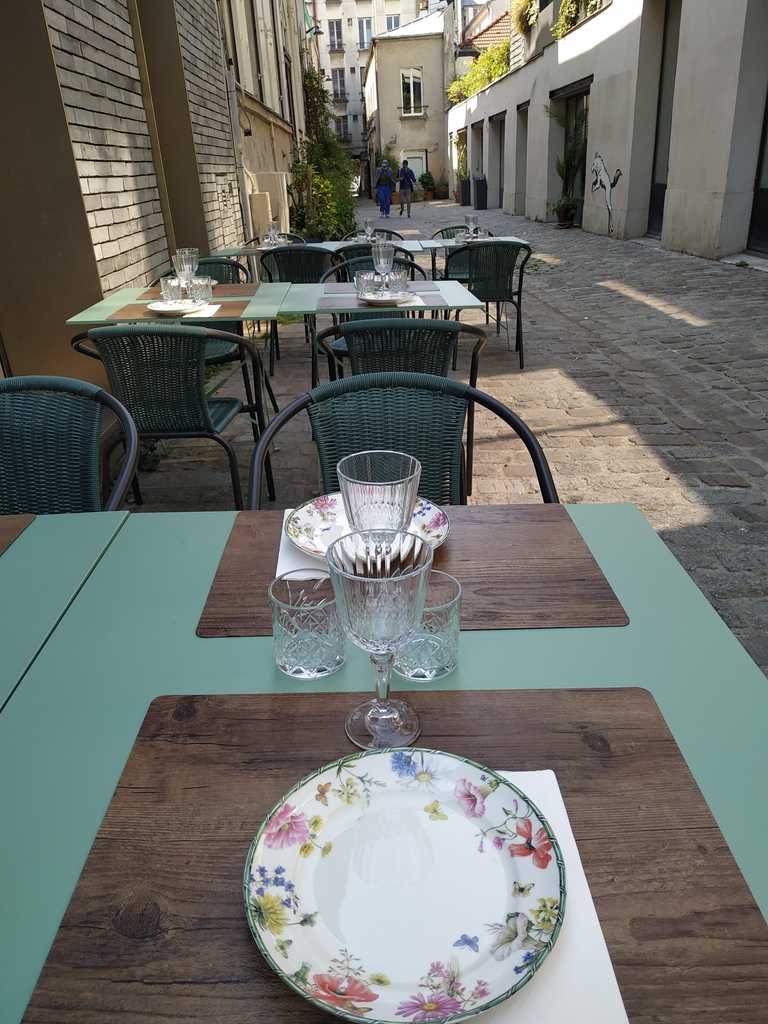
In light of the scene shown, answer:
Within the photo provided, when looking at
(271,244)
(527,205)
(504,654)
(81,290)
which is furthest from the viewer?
(527,205)

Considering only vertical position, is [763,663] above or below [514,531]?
below

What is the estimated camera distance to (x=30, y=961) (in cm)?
66

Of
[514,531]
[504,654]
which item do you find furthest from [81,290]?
[504,654]

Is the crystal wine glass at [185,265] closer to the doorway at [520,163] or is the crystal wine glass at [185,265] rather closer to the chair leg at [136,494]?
the chair leg at [136,494]

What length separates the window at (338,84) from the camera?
44.4 metres

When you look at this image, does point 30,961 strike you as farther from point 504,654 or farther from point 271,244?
point 271,244

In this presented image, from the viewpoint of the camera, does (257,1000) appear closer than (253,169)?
Yes

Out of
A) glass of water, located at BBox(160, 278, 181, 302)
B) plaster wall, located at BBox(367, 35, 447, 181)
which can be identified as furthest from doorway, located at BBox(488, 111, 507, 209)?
glass of water, located at BBox(160, 278, 181, 302)

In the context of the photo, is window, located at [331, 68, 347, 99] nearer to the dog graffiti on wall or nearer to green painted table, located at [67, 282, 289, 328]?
the dog graffiti on wall

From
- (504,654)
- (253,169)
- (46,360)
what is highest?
(253,169)

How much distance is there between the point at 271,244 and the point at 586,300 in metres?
3.54

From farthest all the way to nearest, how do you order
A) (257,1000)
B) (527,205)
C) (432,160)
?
(432,160)
(527,205)
(257,1000)

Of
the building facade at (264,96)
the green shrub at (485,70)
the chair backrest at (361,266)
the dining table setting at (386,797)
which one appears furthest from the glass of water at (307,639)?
the green shrub at (485,70)

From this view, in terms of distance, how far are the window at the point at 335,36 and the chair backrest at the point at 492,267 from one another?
4610 cm
